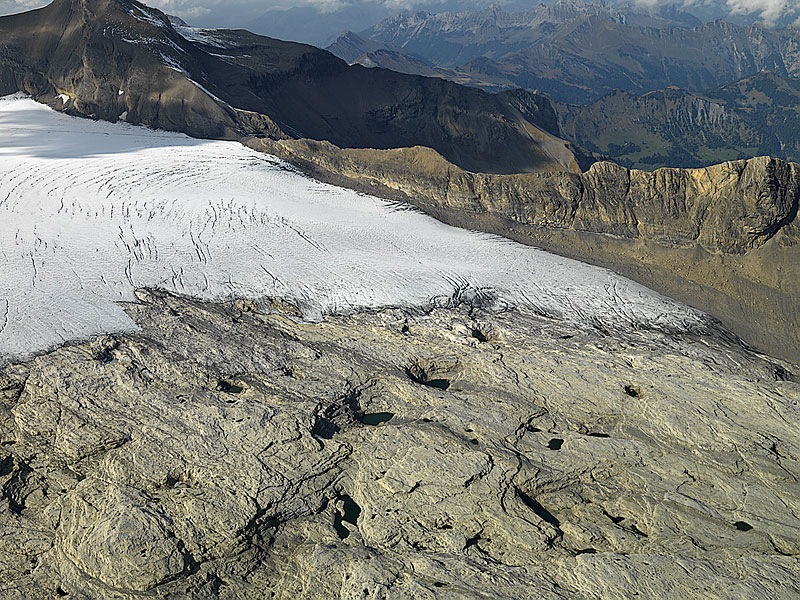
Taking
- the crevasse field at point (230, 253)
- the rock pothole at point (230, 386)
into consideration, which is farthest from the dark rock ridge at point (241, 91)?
the rock pothole at point (230, 386)

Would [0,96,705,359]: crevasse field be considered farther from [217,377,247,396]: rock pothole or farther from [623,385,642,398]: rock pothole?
[623,385,642,398]: rock pothole

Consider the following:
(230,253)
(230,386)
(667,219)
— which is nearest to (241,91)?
(230,253)

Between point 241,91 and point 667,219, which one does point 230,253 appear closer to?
point 667,219

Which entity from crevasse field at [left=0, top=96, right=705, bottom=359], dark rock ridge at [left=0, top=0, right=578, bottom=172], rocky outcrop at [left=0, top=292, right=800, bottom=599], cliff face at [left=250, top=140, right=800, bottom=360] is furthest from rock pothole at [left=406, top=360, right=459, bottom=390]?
dark rock ridge at [left=0, top=0, right=578, bottom=172]

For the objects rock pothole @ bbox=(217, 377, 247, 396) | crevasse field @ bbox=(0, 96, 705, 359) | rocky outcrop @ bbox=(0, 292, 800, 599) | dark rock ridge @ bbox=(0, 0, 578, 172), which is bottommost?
rocky outcrop @ bbox=(0, 292, 800, 599)

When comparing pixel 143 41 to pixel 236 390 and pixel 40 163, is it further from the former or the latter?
pixel 236 390

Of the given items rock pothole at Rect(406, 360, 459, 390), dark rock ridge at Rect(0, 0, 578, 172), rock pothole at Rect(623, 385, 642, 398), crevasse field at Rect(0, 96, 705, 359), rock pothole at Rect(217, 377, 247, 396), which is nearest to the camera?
rock pothole at Rect(217, 377, 247, 396)
